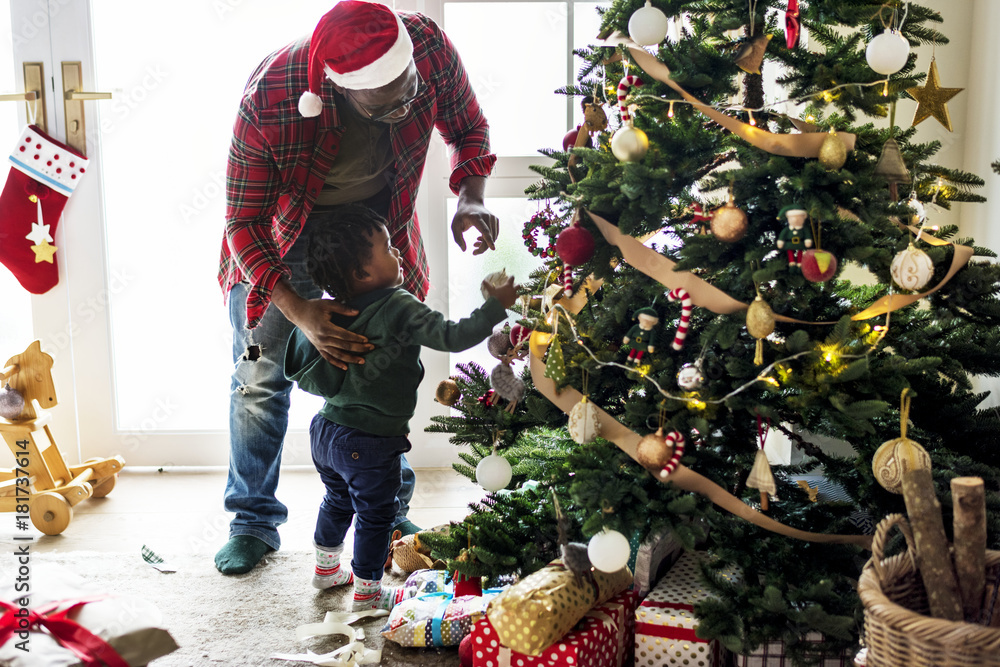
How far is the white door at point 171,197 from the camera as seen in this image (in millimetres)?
2410

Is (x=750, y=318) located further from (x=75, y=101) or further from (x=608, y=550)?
(x=75, y=101)

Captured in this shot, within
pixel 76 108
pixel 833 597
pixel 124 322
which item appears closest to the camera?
pixel 833 597

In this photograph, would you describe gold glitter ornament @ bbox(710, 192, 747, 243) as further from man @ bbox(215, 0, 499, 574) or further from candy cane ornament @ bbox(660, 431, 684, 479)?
man @ bbox(215, 0, 499, 574)

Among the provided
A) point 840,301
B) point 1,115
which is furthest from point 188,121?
point 840,301

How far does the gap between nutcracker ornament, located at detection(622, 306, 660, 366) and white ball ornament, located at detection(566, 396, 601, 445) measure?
118mm

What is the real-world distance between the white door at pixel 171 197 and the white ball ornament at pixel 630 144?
1266 millimetres

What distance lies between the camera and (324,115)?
159cm

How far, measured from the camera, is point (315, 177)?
1.68m

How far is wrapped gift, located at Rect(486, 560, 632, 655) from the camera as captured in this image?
1.22m

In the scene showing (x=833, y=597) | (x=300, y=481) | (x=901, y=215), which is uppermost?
(x=901, y=215)

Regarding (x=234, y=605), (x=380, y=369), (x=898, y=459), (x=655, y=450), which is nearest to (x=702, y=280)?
(x=655, y=450)

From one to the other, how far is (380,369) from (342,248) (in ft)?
0.83

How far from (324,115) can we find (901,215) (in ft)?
3.53

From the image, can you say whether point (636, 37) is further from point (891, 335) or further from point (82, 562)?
point (82, 562)
